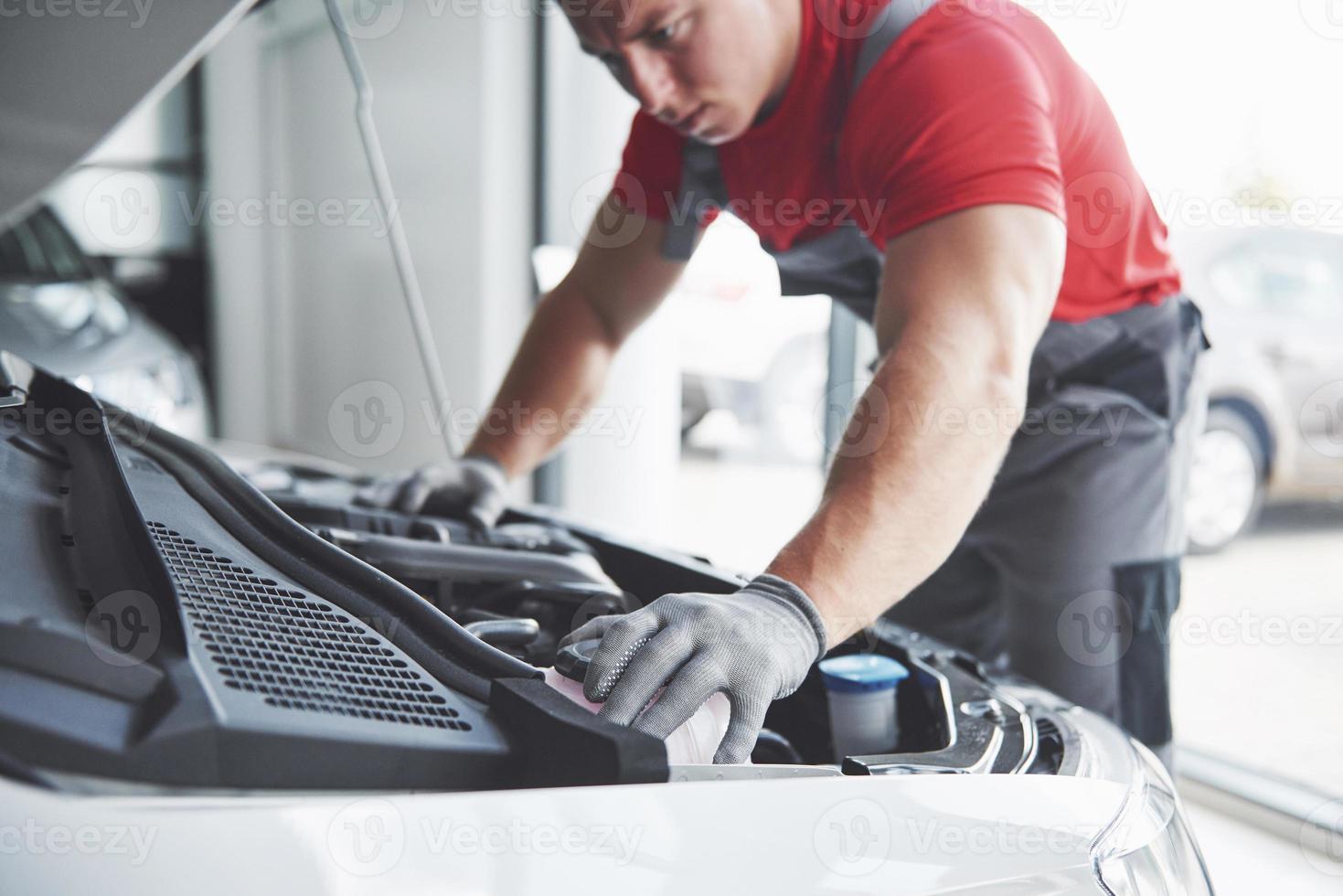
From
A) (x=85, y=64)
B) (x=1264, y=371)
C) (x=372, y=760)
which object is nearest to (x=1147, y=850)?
(x=372, y=760)

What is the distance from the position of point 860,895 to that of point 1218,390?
7.97 feet

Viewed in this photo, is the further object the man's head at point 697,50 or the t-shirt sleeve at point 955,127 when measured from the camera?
the man's head at point 697,50

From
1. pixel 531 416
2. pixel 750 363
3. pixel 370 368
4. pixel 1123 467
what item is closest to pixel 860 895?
pixel 1123 467

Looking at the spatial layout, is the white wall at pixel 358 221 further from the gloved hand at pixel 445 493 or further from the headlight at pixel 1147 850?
the headlight at pixel 1147 850

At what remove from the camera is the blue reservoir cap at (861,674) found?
34.2 inches

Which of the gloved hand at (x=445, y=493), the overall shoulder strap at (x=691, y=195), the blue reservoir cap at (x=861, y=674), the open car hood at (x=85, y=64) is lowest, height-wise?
the blue reservoir cap at (x=861, y=674)

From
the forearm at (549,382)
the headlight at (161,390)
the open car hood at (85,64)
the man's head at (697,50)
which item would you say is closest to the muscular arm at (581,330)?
the forearm at (549,382)

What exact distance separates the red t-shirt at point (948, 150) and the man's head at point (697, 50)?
36mm

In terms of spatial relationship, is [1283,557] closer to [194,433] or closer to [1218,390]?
[1218,390]

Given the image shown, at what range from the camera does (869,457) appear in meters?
0.90

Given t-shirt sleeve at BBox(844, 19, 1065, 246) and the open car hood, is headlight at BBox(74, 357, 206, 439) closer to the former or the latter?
the open car hood

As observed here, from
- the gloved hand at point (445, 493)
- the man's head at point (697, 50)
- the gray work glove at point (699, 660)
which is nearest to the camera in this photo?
the gray work glove at point (699, 660)

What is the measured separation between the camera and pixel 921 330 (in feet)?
3.07

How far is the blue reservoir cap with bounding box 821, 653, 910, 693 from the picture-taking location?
87 centimetres
